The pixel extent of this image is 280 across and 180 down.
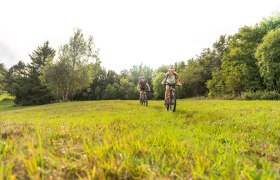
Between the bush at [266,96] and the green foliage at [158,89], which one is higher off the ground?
the green foliage at [158,89]

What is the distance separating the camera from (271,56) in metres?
30.3

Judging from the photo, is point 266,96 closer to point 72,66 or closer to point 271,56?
point 271,56

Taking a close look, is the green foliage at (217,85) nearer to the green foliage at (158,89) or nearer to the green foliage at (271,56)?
the green foliage at (271,56)

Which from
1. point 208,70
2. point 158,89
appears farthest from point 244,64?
point 158,89

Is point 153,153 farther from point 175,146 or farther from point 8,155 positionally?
point 8,155

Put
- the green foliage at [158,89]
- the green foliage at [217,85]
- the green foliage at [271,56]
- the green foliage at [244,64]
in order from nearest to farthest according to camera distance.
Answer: the green foliage at [271,56] < the green foliage at [244,64] < the green foliage at [217,85] < the green foliage at [158,89]

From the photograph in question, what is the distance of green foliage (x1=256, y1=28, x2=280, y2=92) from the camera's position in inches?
1172

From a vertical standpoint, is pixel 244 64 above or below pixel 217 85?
above

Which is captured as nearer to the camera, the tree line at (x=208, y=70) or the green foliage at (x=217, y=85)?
the tree line at (x=208, y=70)

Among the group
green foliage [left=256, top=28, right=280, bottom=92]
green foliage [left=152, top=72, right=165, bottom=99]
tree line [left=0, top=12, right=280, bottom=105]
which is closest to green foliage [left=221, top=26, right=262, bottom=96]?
tree line [left=0, top=12, right=280, bottom=105]

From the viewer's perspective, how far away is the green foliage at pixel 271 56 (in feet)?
97.7

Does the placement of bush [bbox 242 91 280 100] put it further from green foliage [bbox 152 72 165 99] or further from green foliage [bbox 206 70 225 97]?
green foliage [bbox 152 72 165 99]

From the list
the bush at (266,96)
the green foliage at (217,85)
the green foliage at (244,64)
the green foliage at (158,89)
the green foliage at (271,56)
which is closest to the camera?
the bush at (266,96)

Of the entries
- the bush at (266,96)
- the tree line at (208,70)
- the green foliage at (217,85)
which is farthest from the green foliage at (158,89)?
the bush at (266,96)
